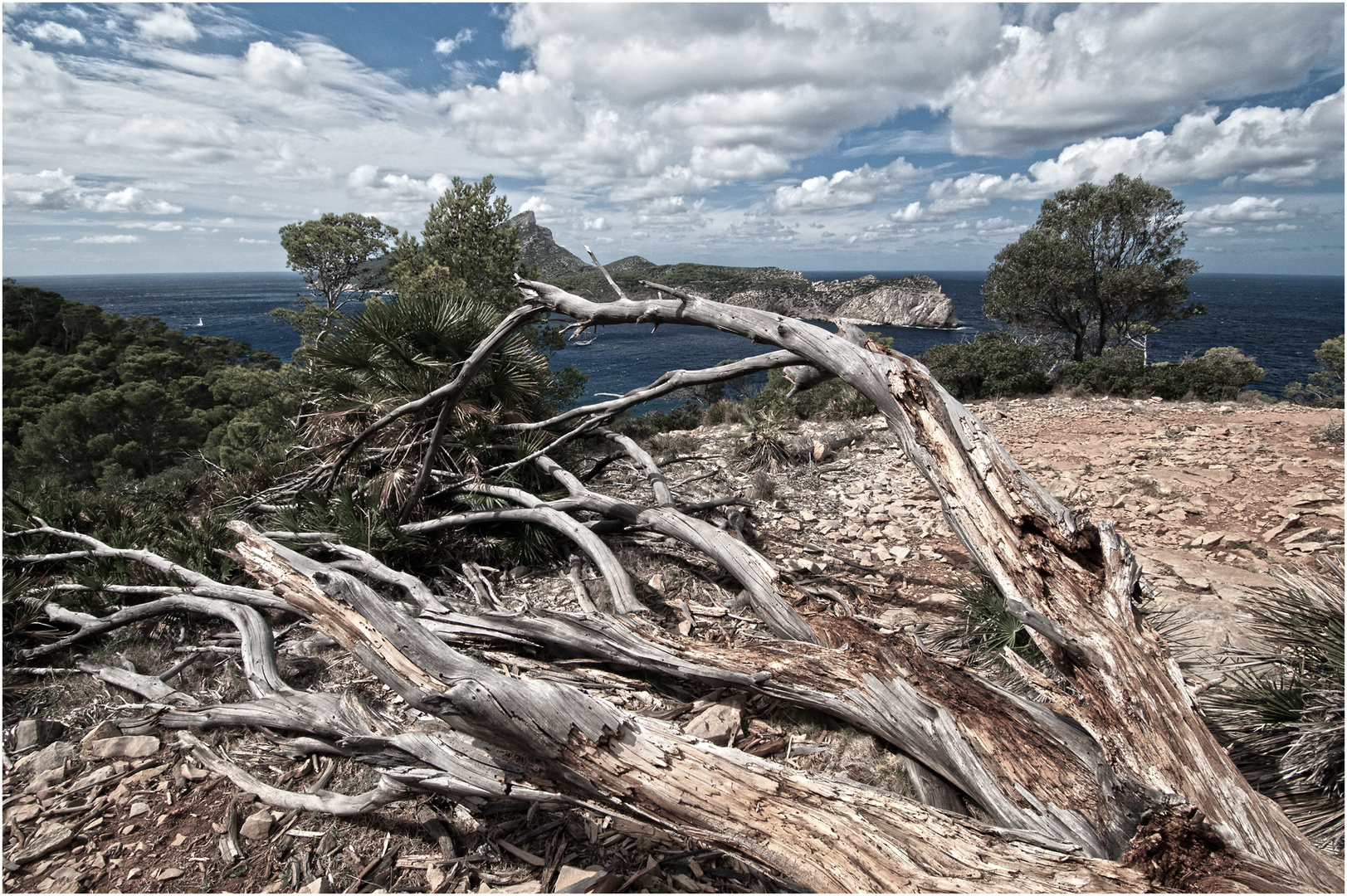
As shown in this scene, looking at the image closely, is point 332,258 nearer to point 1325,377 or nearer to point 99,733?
point 99,733

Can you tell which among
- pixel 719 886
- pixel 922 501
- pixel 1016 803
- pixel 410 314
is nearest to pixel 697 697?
pixel 719 886

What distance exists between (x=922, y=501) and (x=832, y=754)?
144 inches

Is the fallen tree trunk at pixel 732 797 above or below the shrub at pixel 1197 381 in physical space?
below

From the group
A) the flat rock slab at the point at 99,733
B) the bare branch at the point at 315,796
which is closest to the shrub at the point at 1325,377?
the bare branch at the point at 315,796

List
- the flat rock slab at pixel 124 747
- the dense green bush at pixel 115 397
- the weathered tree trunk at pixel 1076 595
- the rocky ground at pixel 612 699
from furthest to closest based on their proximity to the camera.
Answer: the dense green bush at pixel 115 397 < the flat rock slab at pixel 124 747 < the rocky ground at pixel 612 699 < the weathered tree trunk at pixel 1076 595

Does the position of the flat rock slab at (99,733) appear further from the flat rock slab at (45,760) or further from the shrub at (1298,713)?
the shrub at (1298,713)

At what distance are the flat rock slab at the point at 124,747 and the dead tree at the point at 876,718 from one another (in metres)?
0.13

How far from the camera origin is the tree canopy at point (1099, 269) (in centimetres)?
1823

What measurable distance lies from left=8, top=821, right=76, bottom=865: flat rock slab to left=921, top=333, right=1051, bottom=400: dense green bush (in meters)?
13.4

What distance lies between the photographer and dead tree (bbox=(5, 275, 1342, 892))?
196 centimetres

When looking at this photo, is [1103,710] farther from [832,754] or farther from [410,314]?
[410,314]

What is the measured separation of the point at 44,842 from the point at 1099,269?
2415 centimetres

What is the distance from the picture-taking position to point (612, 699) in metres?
3.26

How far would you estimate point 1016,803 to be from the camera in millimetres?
2242
